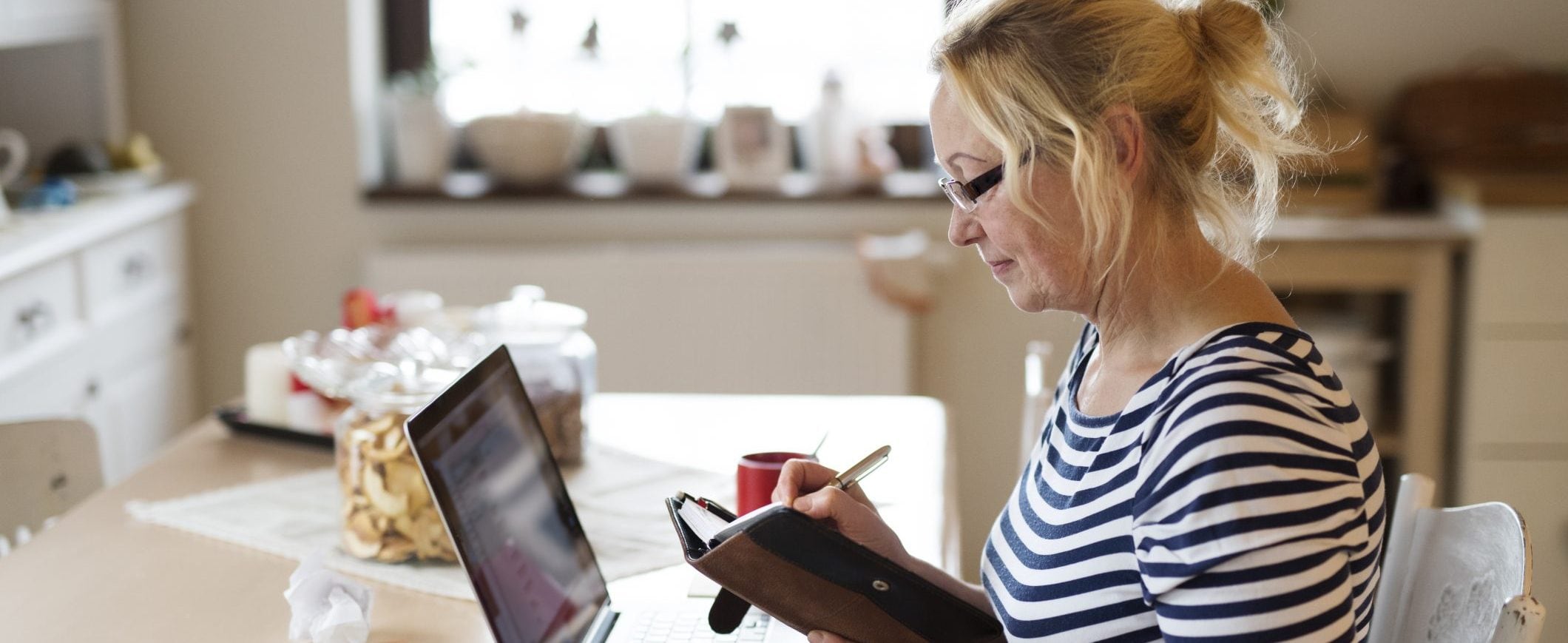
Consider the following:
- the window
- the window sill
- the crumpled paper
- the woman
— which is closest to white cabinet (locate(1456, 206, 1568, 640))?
the window sill

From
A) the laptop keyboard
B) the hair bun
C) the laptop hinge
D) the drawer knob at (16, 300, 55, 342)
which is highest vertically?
the hair bun

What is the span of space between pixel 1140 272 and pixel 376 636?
70 centimetres

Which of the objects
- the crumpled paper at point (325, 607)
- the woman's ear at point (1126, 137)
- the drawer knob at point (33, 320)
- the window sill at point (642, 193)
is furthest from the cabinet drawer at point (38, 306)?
the woman's ear at point (1126, 137)

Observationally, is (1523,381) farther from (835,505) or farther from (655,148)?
(835,505)

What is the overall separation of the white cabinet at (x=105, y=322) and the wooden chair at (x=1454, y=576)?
1.97m

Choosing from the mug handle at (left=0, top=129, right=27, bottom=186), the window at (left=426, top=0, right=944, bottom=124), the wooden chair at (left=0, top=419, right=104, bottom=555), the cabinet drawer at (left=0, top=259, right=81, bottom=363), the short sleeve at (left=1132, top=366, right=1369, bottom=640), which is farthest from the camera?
the window at (left=426, top=0, right=944, bottom=124)

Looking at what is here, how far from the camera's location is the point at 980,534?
3123 mm

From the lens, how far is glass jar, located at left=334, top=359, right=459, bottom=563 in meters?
1.33

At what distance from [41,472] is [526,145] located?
1553 mm

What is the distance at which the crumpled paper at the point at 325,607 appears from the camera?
1.13 metres

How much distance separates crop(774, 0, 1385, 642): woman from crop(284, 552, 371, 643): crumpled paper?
0.37 meters

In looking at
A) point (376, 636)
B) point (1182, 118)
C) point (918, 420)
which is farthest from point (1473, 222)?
point (376, 636)

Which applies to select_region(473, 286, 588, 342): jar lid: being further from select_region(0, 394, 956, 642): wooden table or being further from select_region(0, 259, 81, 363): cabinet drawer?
select_region(0, 259, 81, 363): cabinet drawer

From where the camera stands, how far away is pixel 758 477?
1305 mm
